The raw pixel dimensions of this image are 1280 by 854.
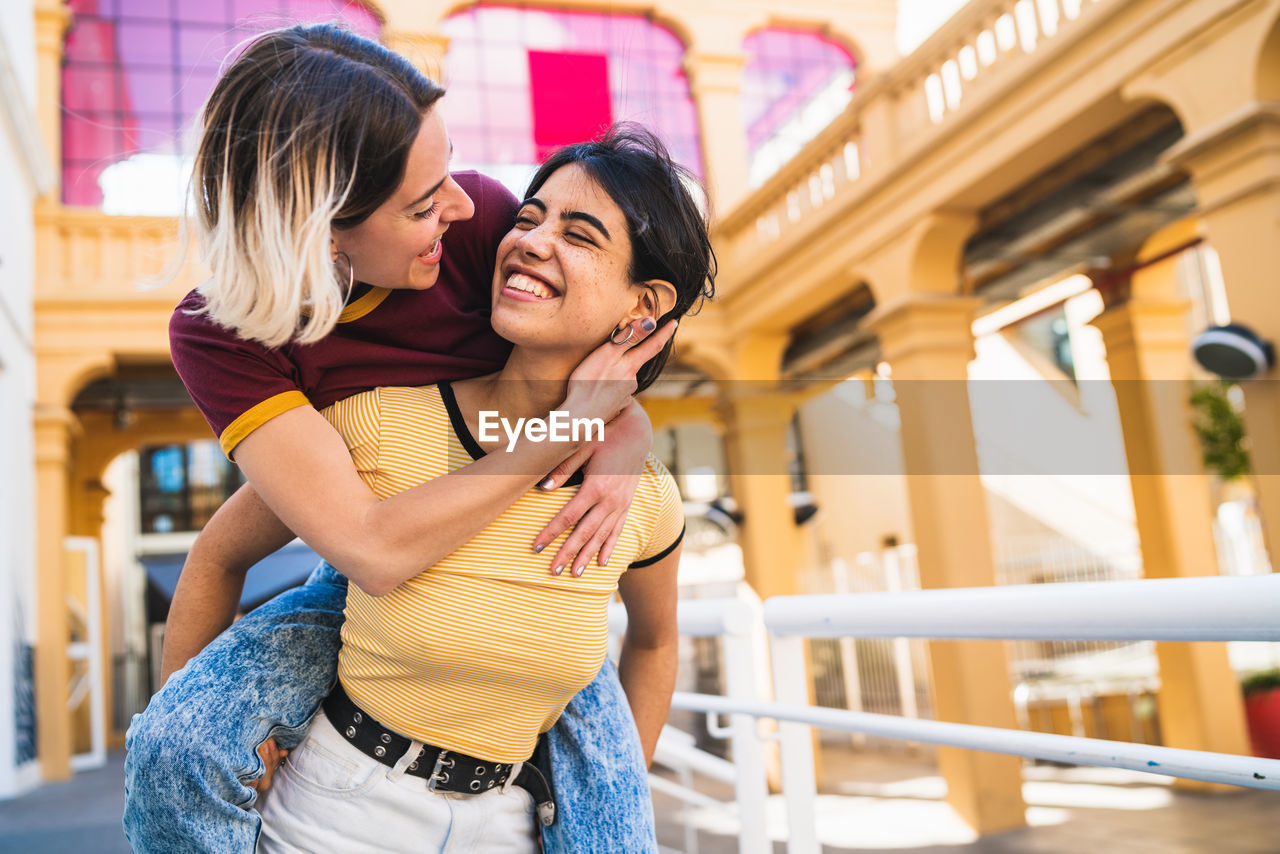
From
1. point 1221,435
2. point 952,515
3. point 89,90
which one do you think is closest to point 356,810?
point 952,515

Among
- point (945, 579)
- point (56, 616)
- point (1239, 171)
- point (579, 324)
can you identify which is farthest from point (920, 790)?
point (579, 324)

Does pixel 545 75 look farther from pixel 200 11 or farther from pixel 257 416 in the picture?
pixel 257 416

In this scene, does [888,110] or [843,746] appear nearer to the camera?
[888,110]

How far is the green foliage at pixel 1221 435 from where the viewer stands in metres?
8.40

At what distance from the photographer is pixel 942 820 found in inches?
288

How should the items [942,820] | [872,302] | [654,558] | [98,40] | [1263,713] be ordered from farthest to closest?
[98,40]
[872,302]
[1263,713]
[942,820]
[654,558]

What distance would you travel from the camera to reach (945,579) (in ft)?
23.4

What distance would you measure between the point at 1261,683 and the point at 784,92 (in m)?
7.51

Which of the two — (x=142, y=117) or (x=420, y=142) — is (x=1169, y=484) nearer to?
(x=420, y=142)

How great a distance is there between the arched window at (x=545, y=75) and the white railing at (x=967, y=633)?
933 centimetres

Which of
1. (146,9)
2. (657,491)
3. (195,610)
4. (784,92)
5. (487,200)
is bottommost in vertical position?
(195,610)

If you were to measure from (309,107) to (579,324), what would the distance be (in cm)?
38

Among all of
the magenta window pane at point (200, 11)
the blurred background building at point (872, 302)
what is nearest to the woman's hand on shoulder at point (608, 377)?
the blurred background building at point (872, 302)

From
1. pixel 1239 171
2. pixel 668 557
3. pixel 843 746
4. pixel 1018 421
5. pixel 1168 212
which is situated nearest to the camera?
pixel 668 557
